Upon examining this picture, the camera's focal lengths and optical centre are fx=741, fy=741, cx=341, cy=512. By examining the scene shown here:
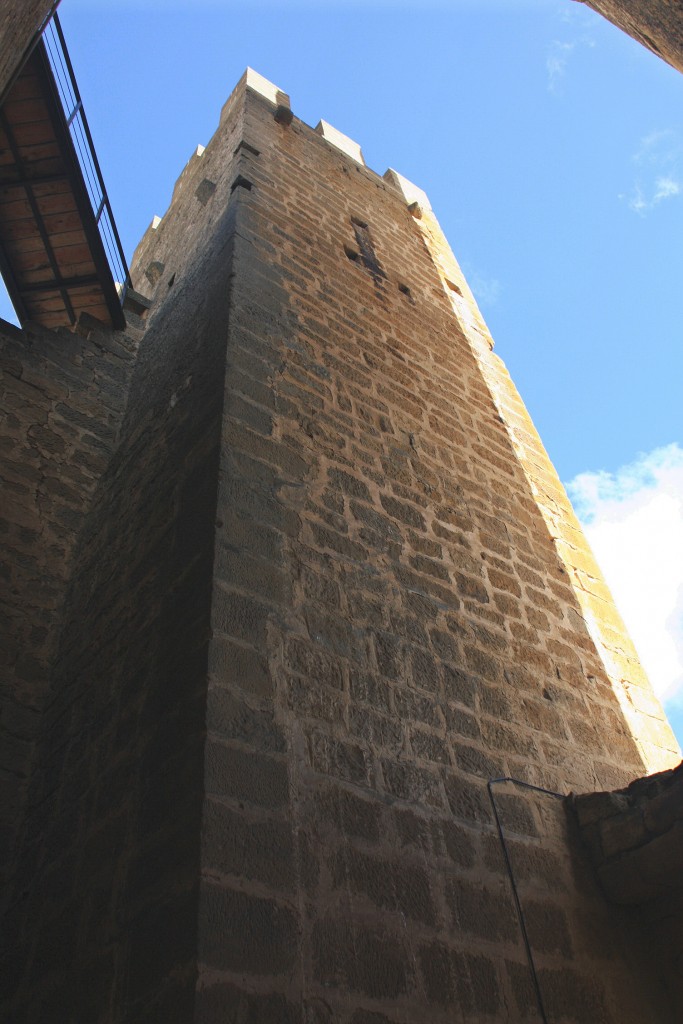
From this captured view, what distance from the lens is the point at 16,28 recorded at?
3412 millimetres

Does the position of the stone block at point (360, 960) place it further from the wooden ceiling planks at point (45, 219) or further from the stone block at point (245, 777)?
the wooden ceiling planks at point (45, 219)

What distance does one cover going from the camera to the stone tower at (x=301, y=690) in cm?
192

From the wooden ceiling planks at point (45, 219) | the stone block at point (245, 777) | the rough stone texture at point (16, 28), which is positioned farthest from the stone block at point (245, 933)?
the wooden ceiling planks at point (45, 219)

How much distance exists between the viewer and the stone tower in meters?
1.92

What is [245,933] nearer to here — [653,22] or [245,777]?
[245,777]

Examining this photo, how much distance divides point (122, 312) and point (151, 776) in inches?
186

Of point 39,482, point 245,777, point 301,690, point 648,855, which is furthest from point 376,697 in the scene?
point 39,482

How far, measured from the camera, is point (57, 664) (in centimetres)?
344

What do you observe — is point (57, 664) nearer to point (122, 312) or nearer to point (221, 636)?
point (221, 636)

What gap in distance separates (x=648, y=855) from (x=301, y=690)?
55.0 inches

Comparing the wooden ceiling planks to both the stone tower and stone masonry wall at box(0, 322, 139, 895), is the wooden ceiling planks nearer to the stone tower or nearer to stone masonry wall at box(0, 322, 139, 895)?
stone masonry wall at box(0, 322, 139, 895)

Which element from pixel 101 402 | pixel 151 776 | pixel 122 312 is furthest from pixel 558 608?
pixel 122 312

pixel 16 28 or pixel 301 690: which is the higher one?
pixel 16 28

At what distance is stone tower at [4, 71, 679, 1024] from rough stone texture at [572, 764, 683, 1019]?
0.27 ft
